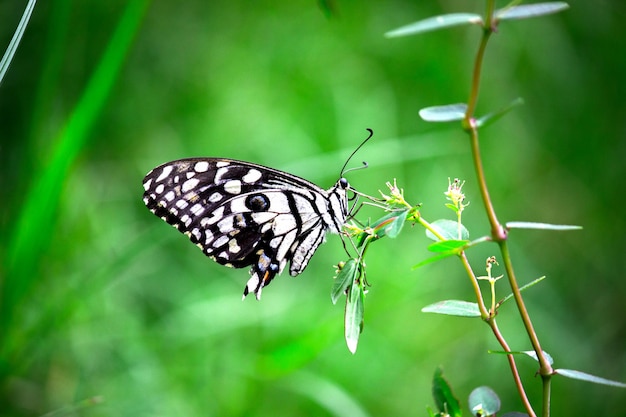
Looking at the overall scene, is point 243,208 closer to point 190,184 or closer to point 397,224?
point 190,184

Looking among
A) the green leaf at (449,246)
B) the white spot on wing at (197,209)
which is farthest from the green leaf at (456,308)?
the white spot on wing at (197,209)

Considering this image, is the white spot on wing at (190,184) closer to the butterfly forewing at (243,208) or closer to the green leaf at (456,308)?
the butterfly forewing at (243,208)

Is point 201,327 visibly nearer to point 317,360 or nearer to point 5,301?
point 317,360

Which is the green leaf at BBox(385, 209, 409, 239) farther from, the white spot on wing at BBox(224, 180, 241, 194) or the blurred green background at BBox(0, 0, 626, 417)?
the blurred green background at BBox(0, 0, 626, 417)

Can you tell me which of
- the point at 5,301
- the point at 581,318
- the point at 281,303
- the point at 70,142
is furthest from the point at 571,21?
the point at 5,301

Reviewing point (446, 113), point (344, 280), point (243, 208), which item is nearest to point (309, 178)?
point (243, 208)

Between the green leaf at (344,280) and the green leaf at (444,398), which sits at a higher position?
the green leaf at (344,280)

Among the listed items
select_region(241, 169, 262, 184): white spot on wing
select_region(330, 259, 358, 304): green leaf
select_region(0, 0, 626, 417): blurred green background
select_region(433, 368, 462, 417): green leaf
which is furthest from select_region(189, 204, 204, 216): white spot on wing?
select_region(433, 368, 462, 417): green leaf
